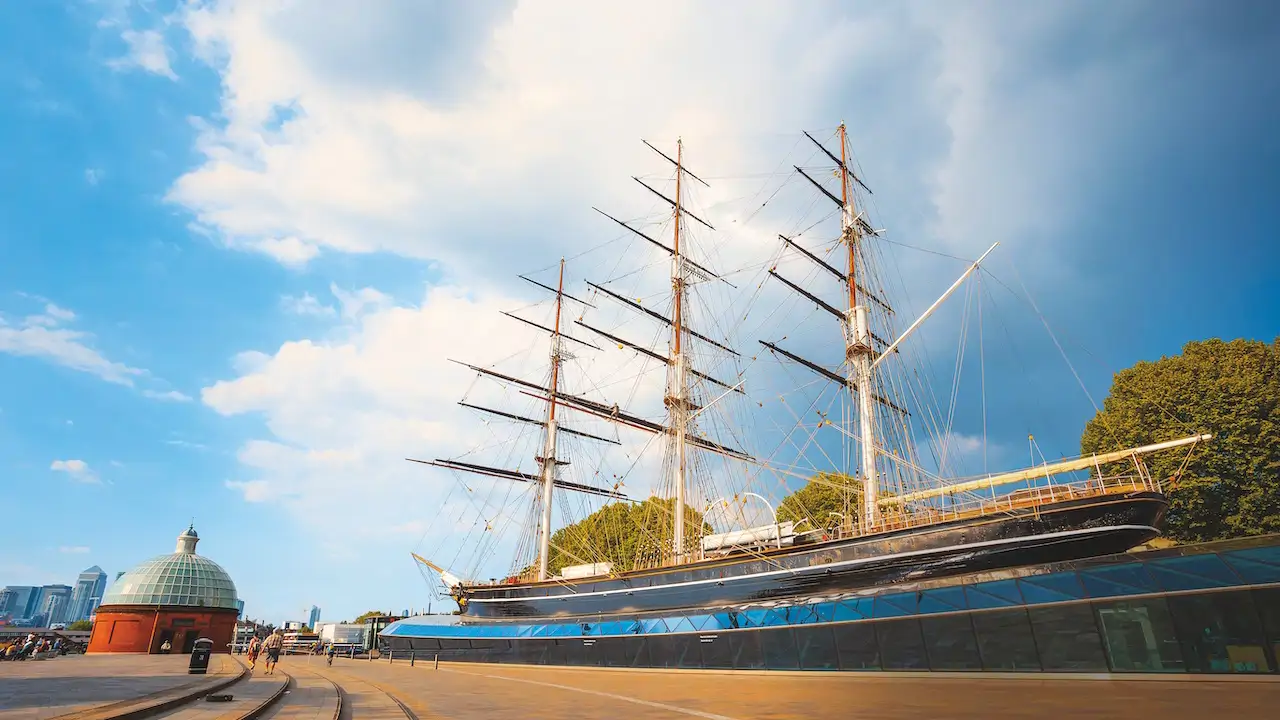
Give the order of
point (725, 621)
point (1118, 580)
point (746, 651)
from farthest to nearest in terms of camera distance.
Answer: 1. point (725, 621)
2. point (746, 651)
3. point (1118, 580)

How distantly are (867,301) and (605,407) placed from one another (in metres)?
19.3


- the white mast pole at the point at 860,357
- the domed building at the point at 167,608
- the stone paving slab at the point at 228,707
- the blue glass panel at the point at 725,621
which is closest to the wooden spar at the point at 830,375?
the white mast pole at the point at 860,357

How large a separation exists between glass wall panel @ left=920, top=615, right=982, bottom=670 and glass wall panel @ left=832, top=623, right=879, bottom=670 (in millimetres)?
1899

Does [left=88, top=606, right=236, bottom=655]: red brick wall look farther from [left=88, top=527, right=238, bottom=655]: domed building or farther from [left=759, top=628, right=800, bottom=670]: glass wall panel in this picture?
[left=759, top=628, right=800, bottom=670]: glass wall panel

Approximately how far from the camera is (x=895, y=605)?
850 inches

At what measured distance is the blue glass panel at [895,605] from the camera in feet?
69.4

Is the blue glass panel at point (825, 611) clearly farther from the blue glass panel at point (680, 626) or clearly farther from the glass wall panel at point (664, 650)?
the glass wall panel at point (664, 650)

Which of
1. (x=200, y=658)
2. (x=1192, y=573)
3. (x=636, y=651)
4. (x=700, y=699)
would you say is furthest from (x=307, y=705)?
(x=1192, y=573)

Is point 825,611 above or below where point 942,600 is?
below

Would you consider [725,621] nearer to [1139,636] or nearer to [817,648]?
[817,648]

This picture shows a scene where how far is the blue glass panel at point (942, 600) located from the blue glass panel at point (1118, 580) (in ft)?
11.5

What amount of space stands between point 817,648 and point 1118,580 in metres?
9.97

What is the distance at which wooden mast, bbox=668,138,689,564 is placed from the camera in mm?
37781

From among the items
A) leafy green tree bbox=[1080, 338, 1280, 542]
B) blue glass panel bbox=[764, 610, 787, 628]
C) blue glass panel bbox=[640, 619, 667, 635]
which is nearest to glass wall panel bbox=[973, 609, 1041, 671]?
blue glass panel bbox=[764, 610, 787, 628]
